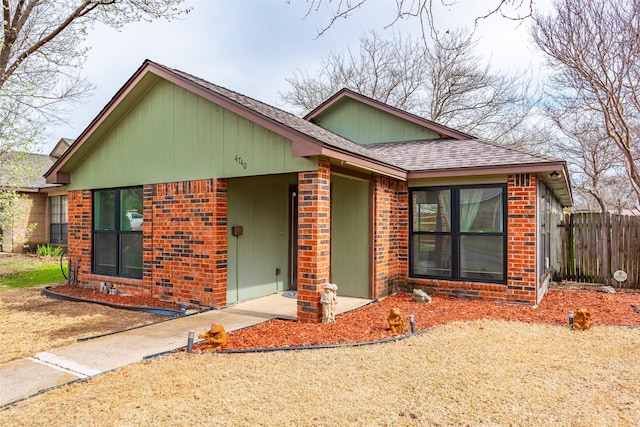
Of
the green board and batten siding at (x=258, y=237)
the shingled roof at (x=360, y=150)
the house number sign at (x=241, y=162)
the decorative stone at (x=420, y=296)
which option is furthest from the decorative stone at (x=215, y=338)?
the decorative stone at (x=420, y=296)

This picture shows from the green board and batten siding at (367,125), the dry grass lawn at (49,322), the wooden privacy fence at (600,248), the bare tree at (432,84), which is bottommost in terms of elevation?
the dry grass lawn at (49,322)

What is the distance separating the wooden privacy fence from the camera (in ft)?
31.1

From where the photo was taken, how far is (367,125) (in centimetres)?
1155

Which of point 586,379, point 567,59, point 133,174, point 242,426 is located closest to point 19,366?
point 242,426

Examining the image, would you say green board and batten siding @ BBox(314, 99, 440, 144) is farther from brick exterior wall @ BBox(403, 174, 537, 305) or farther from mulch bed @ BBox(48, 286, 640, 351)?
mulch bed @ BBox(48, 286, 640, 351)

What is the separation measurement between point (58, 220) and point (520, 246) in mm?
18670

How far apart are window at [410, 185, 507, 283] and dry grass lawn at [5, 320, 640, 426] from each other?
2.70 meters

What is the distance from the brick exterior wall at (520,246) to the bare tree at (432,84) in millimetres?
14312

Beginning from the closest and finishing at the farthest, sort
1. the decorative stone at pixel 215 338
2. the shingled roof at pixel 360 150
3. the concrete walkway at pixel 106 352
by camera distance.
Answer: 1. the concrete walkway at pixel 106 352
2. the decorative stone at pixel 215 338
3. the shingled roof at pixel 360 150

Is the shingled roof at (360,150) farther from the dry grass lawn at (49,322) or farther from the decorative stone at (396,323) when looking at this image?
the dry grass lawn at (49,322)

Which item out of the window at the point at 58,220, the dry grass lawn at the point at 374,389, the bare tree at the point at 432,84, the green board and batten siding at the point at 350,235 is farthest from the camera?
the bare tree at the point at 432,84

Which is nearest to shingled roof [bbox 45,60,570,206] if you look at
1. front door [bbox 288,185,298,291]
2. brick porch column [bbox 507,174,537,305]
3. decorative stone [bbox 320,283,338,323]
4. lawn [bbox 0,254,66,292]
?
brick porch column [bbox 507,174,537,305]

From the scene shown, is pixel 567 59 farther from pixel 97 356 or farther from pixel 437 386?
pixel 97 356

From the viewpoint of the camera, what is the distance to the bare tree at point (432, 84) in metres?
21.4
